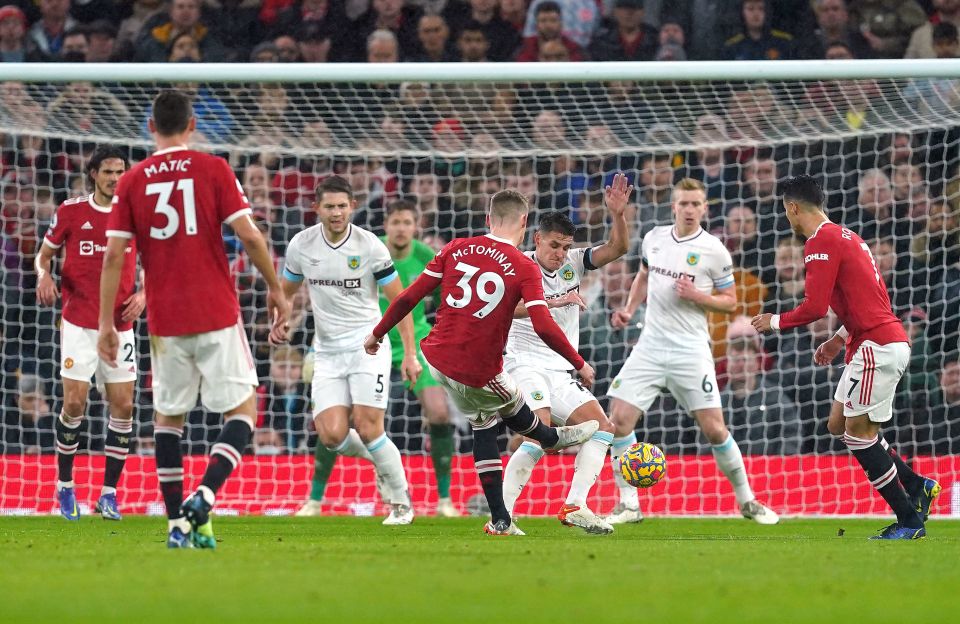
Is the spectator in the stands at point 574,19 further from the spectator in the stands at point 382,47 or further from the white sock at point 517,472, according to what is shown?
the white sock at point 517,472

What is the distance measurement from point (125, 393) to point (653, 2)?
730 cm

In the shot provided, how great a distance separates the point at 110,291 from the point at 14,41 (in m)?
9.31

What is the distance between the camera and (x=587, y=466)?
322 inches

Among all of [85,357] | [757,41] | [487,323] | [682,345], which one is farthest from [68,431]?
[757,41]

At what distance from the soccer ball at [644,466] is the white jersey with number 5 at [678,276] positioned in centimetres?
115

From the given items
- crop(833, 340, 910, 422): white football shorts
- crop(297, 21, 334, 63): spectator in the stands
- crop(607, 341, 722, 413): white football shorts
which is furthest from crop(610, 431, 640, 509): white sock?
crop(297, 21, 334, 63): spectator in the stands

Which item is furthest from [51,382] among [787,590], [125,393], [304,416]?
[787,590]

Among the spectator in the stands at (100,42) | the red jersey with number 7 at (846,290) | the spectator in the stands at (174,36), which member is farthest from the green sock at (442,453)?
the spectator in the stands at (100,42)

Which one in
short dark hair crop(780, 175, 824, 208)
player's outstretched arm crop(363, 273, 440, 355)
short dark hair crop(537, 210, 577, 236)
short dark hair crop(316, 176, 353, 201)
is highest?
short dark hair crop(316, 176, 353, 201)

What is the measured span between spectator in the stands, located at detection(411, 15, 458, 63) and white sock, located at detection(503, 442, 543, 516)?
6357mm

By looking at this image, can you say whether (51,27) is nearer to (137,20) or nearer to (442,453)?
(137,20)

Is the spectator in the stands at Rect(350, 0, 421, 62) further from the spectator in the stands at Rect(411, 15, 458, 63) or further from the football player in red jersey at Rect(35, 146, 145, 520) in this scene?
the football player in red jersey at Rect(35, 146, 145, 520)

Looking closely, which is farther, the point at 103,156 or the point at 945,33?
the point at 945,33

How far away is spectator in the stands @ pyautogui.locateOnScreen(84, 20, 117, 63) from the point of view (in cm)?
1413
